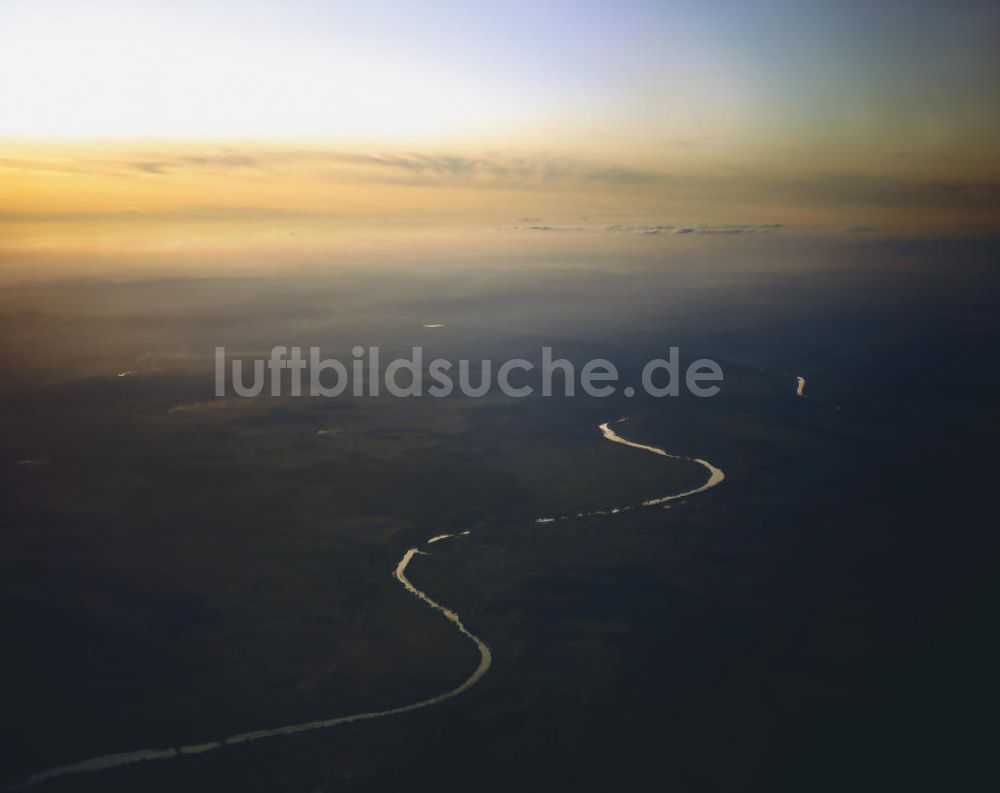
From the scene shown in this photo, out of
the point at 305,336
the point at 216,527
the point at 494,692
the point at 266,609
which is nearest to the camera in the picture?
the point at 494,692

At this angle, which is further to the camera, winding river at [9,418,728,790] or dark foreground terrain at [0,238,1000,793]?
dark foreground terrain at [0,238,1000,793]

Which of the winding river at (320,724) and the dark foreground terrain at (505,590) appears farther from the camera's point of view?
the dark foreground terrain at (505,590)

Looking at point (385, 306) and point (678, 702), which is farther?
point (385, 306)

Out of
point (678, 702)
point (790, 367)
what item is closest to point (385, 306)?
point (790, 367)

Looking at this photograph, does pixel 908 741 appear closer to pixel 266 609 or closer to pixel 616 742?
pixel 616 742

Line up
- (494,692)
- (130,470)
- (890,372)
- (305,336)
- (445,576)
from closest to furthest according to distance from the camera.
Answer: (494,692) → (445,576) → (130,470) → (890,372) → (305,336)

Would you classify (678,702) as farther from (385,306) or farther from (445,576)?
(385,306)

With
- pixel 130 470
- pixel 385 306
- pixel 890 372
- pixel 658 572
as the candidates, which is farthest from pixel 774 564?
pixel 385 306

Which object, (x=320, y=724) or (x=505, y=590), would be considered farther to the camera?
(x=505, y=590)

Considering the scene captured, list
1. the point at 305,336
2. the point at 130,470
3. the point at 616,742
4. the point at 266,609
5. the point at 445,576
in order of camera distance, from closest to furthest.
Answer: the point at 616,742, the point at 266,609, the point at 445,576, the point at 130,470, the point at 305,336
